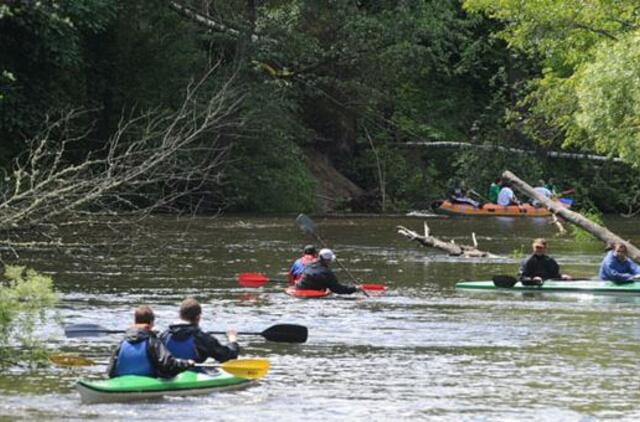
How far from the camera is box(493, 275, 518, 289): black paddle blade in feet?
83.0

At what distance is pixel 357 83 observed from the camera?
160ft

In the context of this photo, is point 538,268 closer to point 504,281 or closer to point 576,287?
Result: point 504,281

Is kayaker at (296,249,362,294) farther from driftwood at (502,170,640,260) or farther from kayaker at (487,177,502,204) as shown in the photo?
kayaker at (487,177,502,204)

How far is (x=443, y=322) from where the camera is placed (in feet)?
69.8

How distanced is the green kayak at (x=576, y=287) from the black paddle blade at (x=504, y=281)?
12 cm

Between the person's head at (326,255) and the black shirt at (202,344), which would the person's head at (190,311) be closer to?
the black shirt at (202,344)

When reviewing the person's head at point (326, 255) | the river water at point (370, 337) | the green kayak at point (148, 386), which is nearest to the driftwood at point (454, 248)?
the river water at point (370, 337)

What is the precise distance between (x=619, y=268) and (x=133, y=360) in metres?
12.4

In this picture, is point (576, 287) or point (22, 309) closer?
point (22, 309)

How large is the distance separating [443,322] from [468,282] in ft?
17.8

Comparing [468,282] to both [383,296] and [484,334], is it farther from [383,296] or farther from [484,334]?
[484,334]

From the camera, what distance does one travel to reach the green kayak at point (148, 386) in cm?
1452

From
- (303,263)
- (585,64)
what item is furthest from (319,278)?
(585,64)

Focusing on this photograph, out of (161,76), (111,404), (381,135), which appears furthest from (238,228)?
(111,404)
